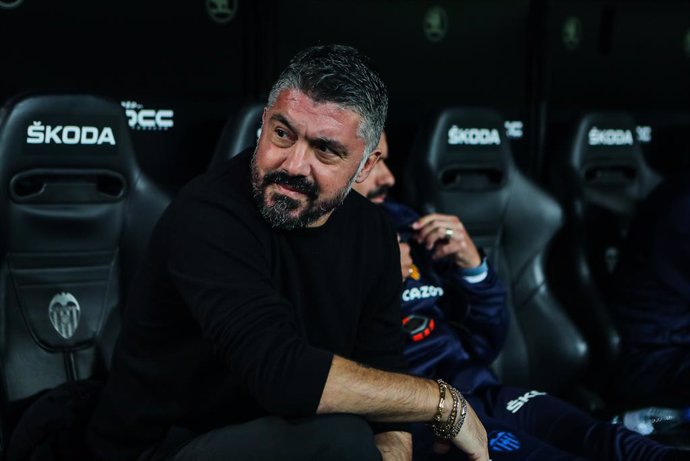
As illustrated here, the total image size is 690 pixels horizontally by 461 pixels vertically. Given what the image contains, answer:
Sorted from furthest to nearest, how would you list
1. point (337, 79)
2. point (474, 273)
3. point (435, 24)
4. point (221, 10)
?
point (435, 24), point (221, 10), point (474, 273), point (337, 79)

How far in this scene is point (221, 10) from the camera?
2656 mm

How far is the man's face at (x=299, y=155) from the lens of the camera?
1505 millimetres

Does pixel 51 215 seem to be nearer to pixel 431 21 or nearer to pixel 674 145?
pixel 431 21

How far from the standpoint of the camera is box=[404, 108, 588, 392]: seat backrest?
2.54 metres

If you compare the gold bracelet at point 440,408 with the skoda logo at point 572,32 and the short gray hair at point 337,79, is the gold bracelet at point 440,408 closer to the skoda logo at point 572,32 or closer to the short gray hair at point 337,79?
the short gray hair at point 337,79

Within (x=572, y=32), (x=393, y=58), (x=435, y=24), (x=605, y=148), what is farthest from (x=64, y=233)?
(x=572, y=32)

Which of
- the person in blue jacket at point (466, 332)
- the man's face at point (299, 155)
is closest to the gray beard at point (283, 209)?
the man's face at point (299, 155)

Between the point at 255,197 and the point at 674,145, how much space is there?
2.68 meters

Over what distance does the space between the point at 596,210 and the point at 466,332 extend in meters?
0.97

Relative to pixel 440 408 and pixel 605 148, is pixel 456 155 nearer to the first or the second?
pixel 605 148

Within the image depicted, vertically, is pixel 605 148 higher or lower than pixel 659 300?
higher

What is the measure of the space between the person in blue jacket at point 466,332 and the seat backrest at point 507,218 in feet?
0.52

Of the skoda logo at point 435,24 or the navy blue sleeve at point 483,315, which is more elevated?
the skoda logo at point 435,24

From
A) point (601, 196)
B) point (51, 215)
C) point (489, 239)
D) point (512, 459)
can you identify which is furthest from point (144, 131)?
point (601, 196)
